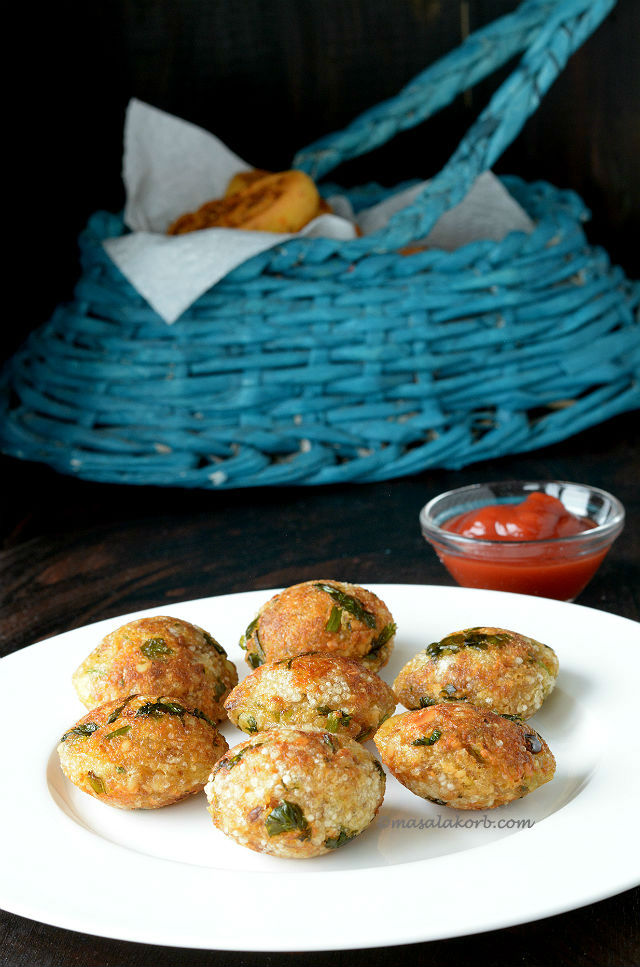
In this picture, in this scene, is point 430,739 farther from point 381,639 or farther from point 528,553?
point 528,553

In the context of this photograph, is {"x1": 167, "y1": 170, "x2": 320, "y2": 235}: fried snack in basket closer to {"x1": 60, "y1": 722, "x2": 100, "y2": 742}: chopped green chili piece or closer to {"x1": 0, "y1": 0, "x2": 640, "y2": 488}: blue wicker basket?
{"x1": 0, "y1": 0, "x2": 640, "y2": 488}: blue wicker basket

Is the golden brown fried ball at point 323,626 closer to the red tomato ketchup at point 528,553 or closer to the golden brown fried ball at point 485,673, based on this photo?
the golden brown fried ball at point 485,673

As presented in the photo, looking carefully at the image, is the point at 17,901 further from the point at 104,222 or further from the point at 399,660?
the point at 104,222

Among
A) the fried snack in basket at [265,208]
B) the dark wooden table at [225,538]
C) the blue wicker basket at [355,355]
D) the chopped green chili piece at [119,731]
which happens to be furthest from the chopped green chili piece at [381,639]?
the fried snack in basket at [265,208]

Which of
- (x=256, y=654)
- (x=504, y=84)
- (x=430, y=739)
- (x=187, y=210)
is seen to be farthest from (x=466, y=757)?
(x=187, y=210)

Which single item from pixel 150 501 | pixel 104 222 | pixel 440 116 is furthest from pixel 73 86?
pixel 150 501

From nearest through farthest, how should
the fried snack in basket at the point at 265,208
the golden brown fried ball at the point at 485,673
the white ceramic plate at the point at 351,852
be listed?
1. the white ceramic plate at the point at 351,852
2. the golden brown fried ball at the point at 485,673
3. the fried snack in basket at the point at 265,208

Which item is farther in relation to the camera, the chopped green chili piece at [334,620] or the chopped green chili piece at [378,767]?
the chopped green chili piece at [334,620]
